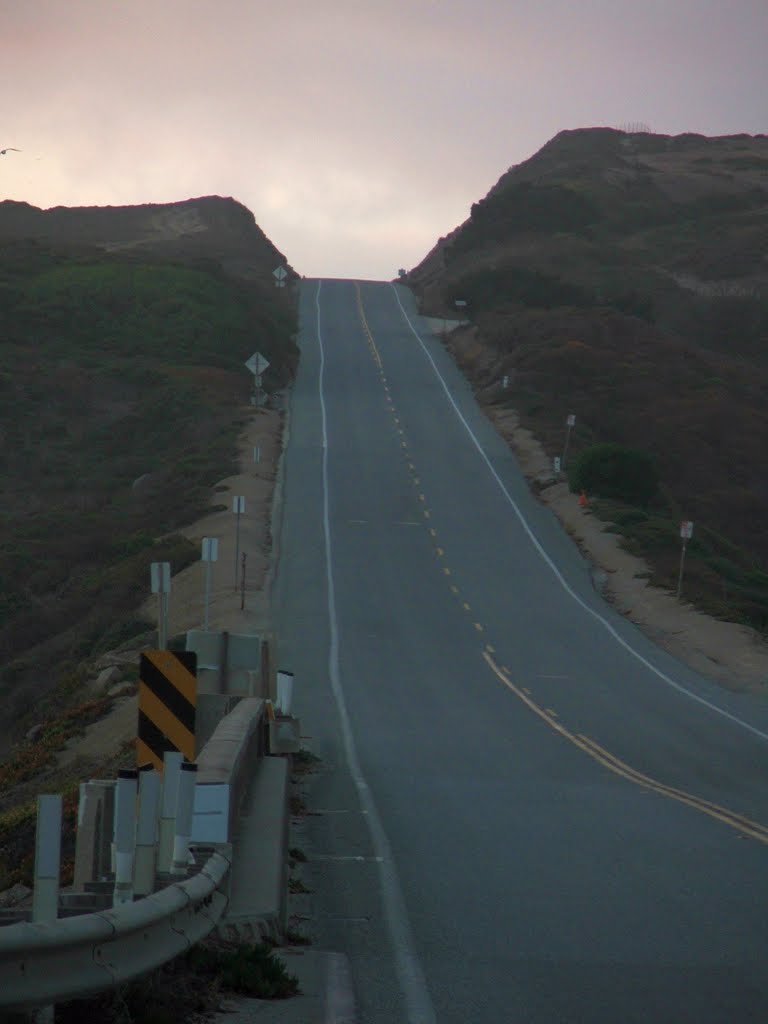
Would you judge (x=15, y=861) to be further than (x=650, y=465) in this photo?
No

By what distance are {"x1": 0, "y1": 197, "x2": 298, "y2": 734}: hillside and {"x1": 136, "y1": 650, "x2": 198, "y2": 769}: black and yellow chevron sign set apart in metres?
16.9

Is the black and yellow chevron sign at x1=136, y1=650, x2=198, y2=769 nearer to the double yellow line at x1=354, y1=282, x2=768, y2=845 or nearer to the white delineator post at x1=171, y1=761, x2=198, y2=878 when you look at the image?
the white delineator post at x1=171, y1=761, x2=198, y2=878

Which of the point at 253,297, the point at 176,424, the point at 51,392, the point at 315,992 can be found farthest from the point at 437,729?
the point at 253,297

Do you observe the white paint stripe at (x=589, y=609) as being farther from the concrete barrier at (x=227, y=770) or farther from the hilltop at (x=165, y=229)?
the hilltop at (x=165, y=229)

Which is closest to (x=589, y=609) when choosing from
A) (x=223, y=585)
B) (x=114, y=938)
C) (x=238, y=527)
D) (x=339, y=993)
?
(x=238, y=527)

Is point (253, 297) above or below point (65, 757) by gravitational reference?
above

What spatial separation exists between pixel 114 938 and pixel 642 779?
1350 cm

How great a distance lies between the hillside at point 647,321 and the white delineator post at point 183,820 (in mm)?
30540

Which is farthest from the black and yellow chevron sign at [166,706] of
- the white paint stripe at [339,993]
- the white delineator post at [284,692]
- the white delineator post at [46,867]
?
the white delineator post at [284,692]

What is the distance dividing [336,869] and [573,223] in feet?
411

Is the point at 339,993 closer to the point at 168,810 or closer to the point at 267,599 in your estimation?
the point at 168,810

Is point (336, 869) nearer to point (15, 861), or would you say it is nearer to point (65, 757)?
point (15, 861)

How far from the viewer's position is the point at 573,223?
433 feet

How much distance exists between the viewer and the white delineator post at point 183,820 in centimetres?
681
